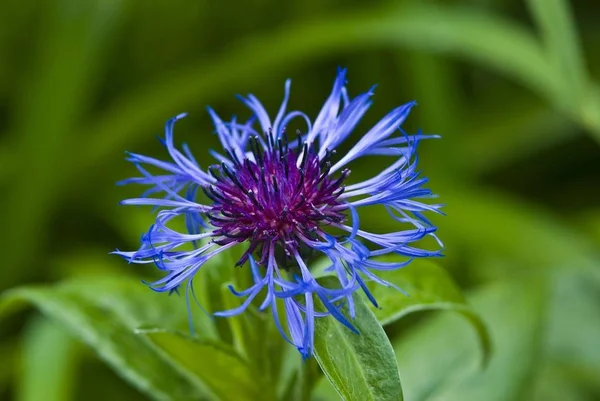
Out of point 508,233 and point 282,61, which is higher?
point 282,61

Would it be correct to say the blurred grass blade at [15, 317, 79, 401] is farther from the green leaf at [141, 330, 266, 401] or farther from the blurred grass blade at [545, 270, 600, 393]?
the blurred grass blade at [545, 270, 600, 393]

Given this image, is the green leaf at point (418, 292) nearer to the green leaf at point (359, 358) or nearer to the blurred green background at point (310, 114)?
the green leaf at point (359, 358)

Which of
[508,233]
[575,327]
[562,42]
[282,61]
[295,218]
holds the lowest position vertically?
[575,327]

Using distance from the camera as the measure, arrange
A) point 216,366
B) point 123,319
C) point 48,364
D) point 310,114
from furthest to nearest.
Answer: point 310,114 < point 48,364 < point 123,319 < point 216,366

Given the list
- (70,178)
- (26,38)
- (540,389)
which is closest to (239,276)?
(540,389)

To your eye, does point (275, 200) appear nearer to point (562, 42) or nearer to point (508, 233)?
point (562, 42)

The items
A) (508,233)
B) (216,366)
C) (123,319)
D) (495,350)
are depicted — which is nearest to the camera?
(216,366)

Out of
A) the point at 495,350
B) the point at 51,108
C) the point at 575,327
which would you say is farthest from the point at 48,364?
the point at 575,327
